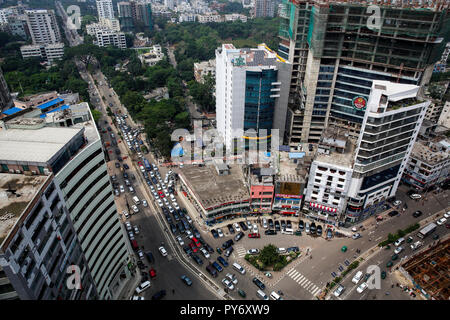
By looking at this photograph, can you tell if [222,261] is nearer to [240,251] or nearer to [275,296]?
[240,251]

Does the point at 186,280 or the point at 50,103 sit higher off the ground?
the point at 50,103

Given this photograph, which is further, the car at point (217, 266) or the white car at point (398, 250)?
the white car at point (398, 250)

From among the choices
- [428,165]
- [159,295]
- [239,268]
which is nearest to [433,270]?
[428,165]

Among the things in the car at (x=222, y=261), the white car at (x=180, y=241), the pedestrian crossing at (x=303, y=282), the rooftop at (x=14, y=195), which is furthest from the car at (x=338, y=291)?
the rooftop at (x=14, y=195)

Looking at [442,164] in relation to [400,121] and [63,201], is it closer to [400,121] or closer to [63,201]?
[400,121]

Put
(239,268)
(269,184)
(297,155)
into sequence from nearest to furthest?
(239,268) → (269,184) → (297,155)

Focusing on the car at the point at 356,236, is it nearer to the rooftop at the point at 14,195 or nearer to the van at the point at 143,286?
the van at the point at 143,286

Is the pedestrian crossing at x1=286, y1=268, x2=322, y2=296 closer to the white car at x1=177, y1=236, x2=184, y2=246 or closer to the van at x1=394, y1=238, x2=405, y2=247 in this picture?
the van at x1=394, y1=238, x2=405, y2=247
